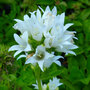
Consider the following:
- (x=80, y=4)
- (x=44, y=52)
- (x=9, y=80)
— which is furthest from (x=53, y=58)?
(x=80, y=4)

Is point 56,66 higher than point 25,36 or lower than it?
lower

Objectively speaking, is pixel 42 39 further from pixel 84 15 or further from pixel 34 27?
pixel 84 15

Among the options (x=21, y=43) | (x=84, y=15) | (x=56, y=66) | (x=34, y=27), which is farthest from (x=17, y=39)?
(x=84, y=15)

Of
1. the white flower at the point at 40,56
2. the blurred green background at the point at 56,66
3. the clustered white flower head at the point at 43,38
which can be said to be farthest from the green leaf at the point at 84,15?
the white flower at the point at 40,56

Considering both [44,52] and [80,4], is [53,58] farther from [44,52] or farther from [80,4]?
[80,4]

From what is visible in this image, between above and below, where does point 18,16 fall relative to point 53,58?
above

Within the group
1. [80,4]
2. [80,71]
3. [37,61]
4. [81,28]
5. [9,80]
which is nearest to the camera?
[37,61]

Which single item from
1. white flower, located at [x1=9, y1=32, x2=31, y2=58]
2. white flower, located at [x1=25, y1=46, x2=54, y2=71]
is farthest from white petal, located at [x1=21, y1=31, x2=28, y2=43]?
white flower, located at [x1=25, y1=46, x2=54, y2=71]

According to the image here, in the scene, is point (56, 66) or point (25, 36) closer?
point (25, 36)
